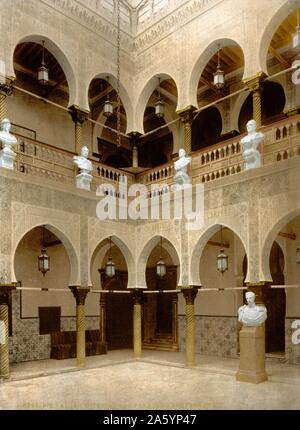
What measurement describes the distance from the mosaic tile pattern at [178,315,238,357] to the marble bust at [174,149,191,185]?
15.5 ft

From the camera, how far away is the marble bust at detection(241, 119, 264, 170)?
35.3 ft

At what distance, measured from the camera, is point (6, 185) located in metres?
10.6

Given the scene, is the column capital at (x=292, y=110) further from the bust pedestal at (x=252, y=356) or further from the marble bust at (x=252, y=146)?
the bust pedestal at (x=252, y=356)

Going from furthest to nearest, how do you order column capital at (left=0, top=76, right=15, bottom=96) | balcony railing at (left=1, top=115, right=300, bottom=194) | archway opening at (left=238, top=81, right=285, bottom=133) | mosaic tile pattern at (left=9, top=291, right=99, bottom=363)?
archway opening at (left=238, top=81, right=285, bottom=133) → mosaic tile pattern at (left=9, top=291, right=99, bottom=363) → column capital at (left=0, top=76, right=15, bottom=96) → balcony railing at (left=1, top=115, right=300, bottom=194)

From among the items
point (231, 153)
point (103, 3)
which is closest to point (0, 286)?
point (231, 153)

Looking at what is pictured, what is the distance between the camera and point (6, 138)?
1060 centimetres

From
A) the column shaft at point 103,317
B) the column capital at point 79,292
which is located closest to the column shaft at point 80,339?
the column capital at point 79,292

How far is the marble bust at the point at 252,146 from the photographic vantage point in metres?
10.8

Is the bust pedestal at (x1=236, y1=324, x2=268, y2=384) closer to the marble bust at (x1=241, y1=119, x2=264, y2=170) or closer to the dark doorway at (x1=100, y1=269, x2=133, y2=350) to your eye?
the marble bust at (x1=241, y1=119, x2=264, y2=170)

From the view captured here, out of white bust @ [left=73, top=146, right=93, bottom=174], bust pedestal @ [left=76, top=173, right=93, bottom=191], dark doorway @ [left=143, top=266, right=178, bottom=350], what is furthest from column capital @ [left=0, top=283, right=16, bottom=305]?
dark doorway @ [left=143, top=266, right=178, bottom=350]

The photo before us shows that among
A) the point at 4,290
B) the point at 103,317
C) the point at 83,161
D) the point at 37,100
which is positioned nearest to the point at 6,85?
the point at 83,161

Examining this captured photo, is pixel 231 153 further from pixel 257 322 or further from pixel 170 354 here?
pixel 170 354

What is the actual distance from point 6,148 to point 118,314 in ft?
27.0
